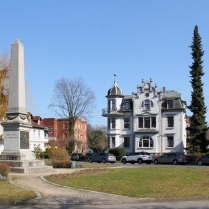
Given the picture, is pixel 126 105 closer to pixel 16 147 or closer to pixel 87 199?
pixel 16 147

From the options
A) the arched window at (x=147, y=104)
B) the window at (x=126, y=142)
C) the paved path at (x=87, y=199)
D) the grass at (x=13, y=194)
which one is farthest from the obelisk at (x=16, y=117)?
the window at (x=126, y=142)

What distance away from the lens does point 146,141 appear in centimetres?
6250

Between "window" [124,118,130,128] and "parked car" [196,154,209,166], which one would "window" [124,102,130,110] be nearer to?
"window" [124,118,130,128]

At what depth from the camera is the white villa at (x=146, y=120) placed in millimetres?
61531

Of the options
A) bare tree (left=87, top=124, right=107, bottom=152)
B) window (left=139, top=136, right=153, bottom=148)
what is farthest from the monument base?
bare tree (left=87, top=124, right=107, bottom=152)

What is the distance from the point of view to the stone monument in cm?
2298

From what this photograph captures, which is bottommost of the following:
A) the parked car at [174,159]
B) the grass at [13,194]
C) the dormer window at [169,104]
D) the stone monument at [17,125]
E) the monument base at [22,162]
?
the parked car at [174,159]

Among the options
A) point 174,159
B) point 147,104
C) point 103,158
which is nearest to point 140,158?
point 174,159

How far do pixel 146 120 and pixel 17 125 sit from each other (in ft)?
138

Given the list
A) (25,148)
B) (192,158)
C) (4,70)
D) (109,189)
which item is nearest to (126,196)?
(109,189)

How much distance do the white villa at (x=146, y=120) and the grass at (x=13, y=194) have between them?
48674mm

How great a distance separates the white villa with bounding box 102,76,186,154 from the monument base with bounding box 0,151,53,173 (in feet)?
131

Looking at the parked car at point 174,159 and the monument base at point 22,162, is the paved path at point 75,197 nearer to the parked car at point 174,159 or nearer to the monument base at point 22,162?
the monument base at point 22,162

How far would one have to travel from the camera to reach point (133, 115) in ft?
210
